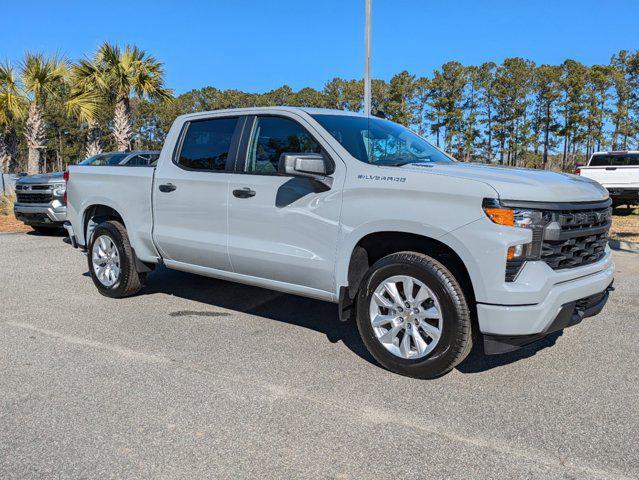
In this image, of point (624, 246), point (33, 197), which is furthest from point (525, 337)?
Answer: point (33, 197)

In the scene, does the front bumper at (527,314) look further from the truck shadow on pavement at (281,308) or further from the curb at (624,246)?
the curb at (624,246)

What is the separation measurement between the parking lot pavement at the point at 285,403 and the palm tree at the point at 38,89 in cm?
1644

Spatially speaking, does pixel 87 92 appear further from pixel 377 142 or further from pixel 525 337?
pixel 525 337

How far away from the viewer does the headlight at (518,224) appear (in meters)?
3.36

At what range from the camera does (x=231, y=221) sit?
4.71 meters

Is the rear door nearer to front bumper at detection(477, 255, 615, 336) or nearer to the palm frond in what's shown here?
front bumper at detection(477, 255, 615, 336)

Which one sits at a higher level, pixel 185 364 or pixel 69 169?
pixel 69 169

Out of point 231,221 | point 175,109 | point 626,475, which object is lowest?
point 626,475

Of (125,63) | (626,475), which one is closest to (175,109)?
(125,63)

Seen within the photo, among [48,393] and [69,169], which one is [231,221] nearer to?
[48,393]

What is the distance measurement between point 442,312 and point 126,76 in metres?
21.3

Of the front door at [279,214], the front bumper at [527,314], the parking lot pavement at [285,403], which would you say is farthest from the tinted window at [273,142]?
the front bumper at [527,314]

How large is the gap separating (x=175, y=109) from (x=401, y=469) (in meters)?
84.1

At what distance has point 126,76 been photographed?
21.9 meters
